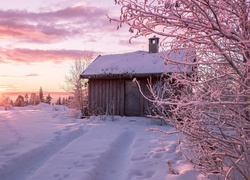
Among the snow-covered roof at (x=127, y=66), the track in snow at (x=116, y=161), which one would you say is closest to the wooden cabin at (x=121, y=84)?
the snow-covered roof at (x=127, y=66)

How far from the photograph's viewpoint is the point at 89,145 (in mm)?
8391

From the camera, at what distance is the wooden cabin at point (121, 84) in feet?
49.8

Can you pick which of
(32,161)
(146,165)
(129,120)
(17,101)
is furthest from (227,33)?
(17,101)

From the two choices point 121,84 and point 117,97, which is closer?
point 121,84

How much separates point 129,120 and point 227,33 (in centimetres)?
1196

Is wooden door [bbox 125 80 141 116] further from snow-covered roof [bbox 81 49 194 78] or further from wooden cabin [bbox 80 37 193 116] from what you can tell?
snow-covered roof [bbox 81 49 194 78]

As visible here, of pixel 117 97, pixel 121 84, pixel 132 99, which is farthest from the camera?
pixel 117 97

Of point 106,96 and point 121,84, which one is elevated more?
point 121,84

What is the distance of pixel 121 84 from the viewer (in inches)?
632

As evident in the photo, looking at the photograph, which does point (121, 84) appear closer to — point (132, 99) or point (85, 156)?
point (132, 99)

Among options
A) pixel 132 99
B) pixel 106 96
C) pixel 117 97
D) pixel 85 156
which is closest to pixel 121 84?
pixel 117 97

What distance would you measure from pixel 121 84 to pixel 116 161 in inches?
361

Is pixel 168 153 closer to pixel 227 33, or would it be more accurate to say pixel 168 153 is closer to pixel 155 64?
pixel 227 33

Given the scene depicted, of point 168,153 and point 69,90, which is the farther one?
point 69,90
